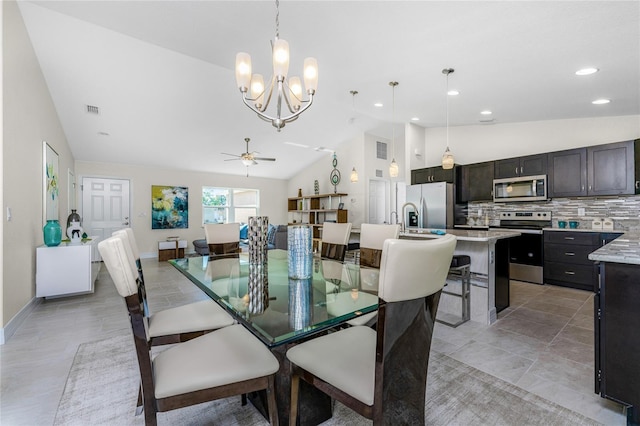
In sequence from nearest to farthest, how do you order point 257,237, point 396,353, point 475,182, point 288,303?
1. point 396,353
2. point 288,303
3. point 257,237
4. point 475,182

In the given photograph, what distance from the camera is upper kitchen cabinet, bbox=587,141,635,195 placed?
3.75 m

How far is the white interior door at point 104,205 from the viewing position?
644cm

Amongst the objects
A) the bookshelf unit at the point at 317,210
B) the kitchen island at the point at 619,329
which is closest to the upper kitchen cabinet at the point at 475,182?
the bookshelf unit at the point at 317,210

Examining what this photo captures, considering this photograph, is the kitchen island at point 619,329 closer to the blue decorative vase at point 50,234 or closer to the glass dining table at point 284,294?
the glass dining table at point 284,294

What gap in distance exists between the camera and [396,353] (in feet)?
3.24

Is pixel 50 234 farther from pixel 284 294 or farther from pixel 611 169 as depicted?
pixel 611 169

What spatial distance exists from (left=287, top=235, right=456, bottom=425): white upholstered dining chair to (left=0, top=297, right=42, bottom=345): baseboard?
2.90 metres

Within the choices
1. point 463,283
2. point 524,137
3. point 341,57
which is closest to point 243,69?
point 341,57

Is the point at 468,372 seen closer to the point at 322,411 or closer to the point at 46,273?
the point at 322,411

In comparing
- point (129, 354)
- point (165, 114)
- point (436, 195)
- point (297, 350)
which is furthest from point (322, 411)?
point (165, 114)

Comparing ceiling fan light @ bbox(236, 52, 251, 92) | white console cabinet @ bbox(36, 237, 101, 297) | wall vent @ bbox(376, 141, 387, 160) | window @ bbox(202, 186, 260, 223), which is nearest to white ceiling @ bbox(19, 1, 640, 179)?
ceiling fan light @ bbox(236, 52, 251, 92)

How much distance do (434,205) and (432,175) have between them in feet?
2.19

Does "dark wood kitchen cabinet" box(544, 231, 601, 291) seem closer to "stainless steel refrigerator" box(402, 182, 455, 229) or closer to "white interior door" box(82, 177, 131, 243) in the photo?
"stainless steel refrigerator" box(402, 182, 455, 229)

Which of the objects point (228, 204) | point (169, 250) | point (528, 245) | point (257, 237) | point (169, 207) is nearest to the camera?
point (257, 237)
